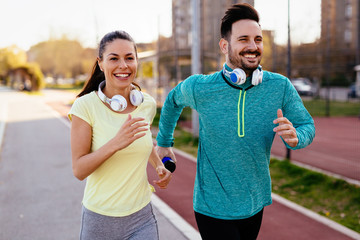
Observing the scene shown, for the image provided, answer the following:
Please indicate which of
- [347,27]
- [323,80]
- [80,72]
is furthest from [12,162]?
[80,72]

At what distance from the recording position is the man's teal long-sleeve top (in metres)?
2.29

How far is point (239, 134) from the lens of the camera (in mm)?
2279

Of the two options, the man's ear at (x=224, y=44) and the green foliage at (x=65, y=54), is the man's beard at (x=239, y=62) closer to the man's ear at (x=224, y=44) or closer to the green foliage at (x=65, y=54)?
the man's ear at (x=224, y=44)

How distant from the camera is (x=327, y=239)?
15.5 ft

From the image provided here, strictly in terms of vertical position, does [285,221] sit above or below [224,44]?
below

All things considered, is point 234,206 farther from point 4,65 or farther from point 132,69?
point 4,65

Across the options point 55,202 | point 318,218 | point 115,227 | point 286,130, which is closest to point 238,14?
point 286,130

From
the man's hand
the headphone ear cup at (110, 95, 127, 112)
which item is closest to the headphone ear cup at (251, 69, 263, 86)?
the man's hand

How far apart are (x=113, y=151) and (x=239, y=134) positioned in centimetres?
75

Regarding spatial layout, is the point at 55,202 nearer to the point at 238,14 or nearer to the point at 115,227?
the point at 115,227

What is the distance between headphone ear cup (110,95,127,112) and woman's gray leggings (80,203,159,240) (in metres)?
0.67

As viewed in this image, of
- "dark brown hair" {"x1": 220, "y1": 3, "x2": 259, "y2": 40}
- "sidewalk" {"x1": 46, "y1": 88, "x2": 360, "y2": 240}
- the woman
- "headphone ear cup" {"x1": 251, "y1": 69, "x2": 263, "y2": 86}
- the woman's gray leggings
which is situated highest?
"dark brown hair" {"x1": 220, "y1": 3, "x2": 259, "y2": 40}

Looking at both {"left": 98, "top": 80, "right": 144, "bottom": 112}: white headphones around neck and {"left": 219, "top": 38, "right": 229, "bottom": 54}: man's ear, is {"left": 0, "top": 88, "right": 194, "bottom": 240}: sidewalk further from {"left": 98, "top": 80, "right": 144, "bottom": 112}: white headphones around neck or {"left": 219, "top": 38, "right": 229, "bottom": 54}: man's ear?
{"left": 219, "top": 38, "right": 229, "bottom": 54}: man's ear

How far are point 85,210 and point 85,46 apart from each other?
3156 inches
